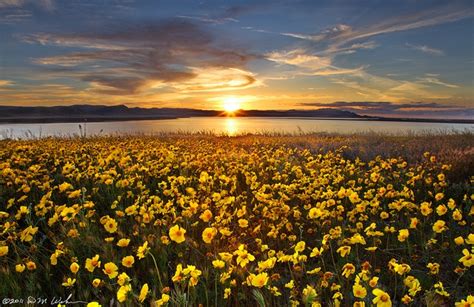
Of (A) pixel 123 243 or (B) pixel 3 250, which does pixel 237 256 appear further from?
(B) pixel 3 250

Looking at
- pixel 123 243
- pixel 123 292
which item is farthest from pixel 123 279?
pixel 123 243

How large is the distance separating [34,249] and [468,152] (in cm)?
934

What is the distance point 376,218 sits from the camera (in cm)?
541

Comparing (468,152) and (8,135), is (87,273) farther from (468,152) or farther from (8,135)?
(8,135)

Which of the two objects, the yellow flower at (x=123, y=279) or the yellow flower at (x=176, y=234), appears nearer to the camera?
the yellow flower at (x=123, y=279)

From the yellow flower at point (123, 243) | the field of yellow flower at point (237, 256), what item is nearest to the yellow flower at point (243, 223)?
the field of yellow flower at point (237, 256)

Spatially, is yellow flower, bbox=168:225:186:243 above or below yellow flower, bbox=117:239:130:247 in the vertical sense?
above

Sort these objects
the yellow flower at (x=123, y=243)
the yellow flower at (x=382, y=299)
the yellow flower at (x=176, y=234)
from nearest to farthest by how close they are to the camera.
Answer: the yellow flower at (x=382, y=299)
the yellow flower at (x=176, y=234)
the yellow flower at (x=123, y=243)

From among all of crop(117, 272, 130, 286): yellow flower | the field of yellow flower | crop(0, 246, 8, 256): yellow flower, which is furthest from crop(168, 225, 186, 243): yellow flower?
crop(0, 246, 8, 256): yellow flower

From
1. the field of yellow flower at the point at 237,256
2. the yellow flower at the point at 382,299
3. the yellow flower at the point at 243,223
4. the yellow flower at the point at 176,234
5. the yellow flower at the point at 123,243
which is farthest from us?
the yellow flower at the point at 243,223

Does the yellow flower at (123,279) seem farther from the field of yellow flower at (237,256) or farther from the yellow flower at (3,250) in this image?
the yellow flower at (3,250)

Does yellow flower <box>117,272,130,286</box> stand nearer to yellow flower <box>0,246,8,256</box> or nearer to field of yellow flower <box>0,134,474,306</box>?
field of yellow flower <box>0,134,474,306</box>

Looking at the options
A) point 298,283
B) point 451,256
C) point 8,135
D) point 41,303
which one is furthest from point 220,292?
point 8,135

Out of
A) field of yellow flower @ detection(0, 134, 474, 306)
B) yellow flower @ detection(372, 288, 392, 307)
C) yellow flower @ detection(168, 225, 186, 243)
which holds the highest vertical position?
yellow flower @ detection(168, 225, 186, 243)
